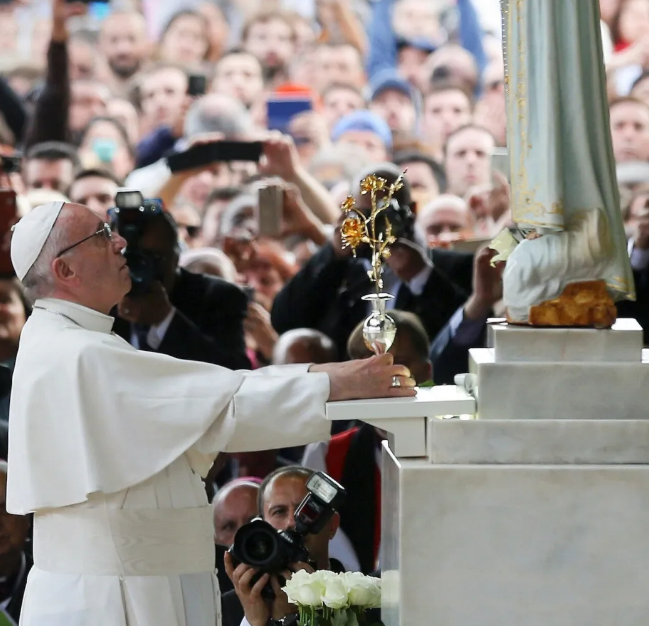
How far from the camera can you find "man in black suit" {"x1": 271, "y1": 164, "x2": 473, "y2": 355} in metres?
5.94

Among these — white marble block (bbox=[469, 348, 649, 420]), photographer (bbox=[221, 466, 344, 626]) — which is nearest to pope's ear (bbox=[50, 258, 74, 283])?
photographer (bbox=[221, 466, 344, 626])

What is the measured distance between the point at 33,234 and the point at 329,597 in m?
1.13

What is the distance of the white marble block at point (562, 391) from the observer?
3078 millimetres

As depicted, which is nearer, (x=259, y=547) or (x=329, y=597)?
(x=329, y=597)

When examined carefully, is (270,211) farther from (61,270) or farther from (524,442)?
(524,442)

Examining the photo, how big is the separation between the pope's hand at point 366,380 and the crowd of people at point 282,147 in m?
2.43

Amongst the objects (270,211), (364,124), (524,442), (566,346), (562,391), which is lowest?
(524,442)

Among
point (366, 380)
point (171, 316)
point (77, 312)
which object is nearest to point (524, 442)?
point (366, 380)

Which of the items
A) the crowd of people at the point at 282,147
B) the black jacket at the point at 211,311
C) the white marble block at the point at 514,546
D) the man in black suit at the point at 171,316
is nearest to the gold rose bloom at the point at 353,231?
the white marble block at the point at 514,546

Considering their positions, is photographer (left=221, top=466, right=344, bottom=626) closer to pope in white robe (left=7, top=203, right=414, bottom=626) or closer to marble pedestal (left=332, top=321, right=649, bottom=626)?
pope in white robe (left=7, top=203, right=414, bottom=626)

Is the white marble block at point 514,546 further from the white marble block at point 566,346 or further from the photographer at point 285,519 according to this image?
the photographer at point 285,519

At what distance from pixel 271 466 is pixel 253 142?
135 inches

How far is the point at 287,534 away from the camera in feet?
11.4

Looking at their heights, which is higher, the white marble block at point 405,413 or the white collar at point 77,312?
the white collar at point 77,312
